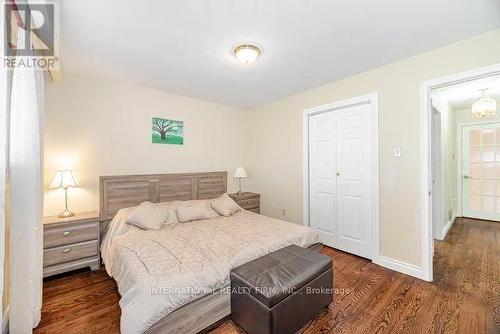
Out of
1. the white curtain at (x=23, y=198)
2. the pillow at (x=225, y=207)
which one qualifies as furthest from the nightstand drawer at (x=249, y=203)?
the white curtain at (x=23, y=198)

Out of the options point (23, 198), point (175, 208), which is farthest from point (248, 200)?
point (23, 198)

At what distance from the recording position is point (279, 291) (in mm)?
1471

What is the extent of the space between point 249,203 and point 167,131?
6.44 ft

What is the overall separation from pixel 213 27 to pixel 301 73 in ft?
4.60

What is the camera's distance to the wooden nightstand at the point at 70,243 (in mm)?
2332

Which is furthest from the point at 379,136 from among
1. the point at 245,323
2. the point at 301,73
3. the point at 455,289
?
the point at 245,323

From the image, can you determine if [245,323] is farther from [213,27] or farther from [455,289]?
[213,27]

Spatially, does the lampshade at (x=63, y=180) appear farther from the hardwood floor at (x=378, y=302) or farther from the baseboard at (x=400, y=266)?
the baseboard at (x=400, y=266)

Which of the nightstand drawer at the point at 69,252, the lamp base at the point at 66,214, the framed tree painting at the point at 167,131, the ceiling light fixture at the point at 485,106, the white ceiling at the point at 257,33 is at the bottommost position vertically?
the nightstand drawer at the point at 69,252

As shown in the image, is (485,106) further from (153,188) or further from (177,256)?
(153,188)

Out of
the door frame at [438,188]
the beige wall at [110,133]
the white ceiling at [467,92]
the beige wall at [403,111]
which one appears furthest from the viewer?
the door frame at [438,188]

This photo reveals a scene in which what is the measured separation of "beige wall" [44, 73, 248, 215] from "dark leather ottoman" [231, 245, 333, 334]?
7.82 feet

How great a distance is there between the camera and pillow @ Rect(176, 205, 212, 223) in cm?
284

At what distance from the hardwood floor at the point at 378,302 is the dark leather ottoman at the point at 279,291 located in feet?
0.62
